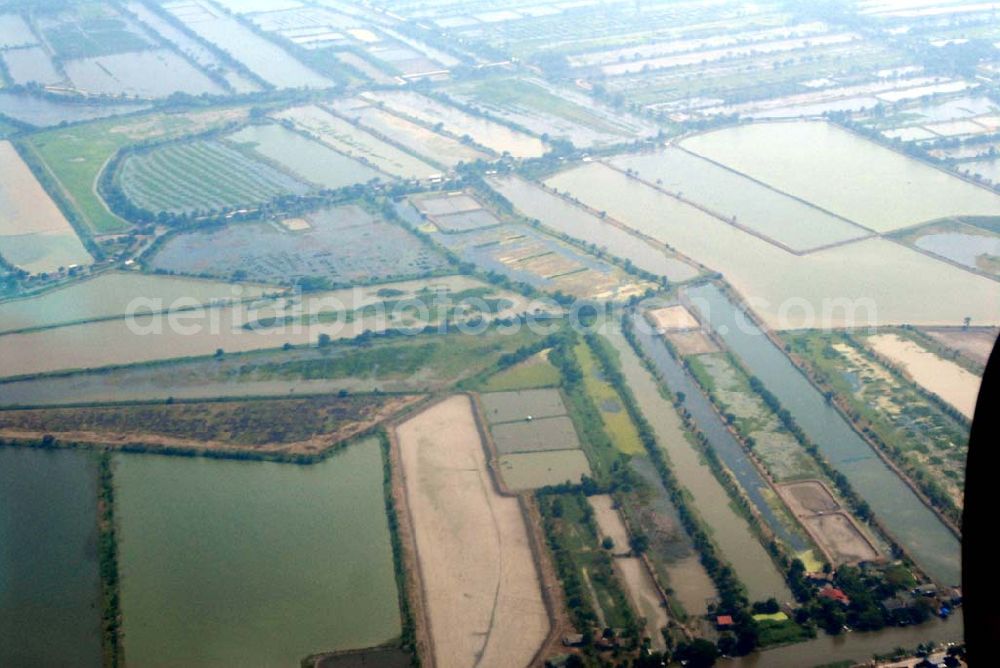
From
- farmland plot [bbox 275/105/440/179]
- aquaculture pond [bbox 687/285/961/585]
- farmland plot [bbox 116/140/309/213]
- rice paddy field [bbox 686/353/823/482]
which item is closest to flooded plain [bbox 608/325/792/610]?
rice paddy field [bbox 686/353/823/482]

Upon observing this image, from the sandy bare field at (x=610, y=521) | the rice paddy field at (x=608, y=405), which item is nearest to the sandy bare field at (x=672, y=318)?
the rice paddy field at (x=608, y=405)

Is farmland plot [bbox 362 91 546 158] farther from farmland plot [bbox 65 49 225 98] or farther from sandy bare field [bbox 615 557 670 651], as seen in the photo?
sandy bare field [bbox 615 557 670 651]

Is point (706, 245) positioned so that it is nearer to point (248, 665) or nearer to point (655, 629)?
point (655, 629)

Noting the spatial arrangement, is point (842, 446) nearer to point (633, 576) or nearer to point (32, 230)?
point (633, 576)

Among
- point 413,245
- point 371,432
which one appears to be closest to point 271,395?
point 371,432

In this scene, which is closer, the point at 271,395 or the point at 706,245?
the point at 271,395

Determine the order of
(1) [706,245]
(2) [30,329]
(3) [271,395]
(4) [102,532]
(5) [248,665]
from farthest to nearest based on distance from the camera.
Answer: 1. (1) [706,245]
2. (2) [30,329]
3. (3) [271,395]
4. (4) [102,532]
5. (5) [248,665]
